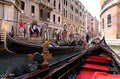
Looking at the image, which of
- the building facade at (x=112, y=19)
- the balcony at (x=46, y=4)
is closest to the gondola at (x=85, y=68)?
the building facade at (x=112, y=19)

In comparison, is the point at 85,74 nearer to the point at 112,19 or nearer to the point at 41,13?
the point at 112,19

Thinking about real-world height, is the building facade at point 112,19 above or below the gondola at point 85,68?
above

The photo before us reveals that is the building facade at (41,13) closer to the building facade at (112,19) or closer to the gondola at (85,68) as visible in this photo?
the building facade at (112,19)

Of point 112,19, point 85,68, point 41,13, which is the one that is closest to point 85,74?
point 85,68

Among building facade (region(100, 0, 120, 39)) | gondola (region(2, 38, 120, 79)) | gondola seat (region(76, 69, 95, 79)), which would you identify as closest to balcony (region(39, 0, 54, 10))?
building facade (region(100, 0, 120, 39))

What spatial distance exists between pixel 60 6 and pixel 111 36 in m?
10.2

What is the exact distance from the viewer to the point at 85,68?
4.21m

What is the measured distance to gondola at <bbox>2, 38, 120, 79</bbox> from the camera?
9.14ft

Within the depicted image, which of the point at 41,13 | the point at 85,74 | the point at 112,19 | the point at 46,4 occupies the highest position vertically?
the point at 46,4

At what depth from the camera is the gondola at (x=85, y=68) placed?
2785 millimetres

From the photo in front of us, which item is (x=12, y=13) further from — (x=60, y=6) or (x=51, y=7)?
(x=60, y=6)

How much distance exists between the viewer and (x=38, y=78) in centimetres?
256

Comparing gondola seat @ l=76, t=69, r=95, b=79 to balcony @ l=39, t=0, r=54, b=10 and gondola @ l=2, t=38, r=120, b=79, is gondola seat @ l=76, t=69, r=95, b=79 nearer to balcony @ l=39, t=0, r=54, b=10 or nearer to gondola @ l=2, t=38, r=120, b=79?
gondola @ l=2, t=38, r=120, b=79

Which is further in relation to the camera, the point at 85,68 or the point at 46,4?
the point at 46,4
